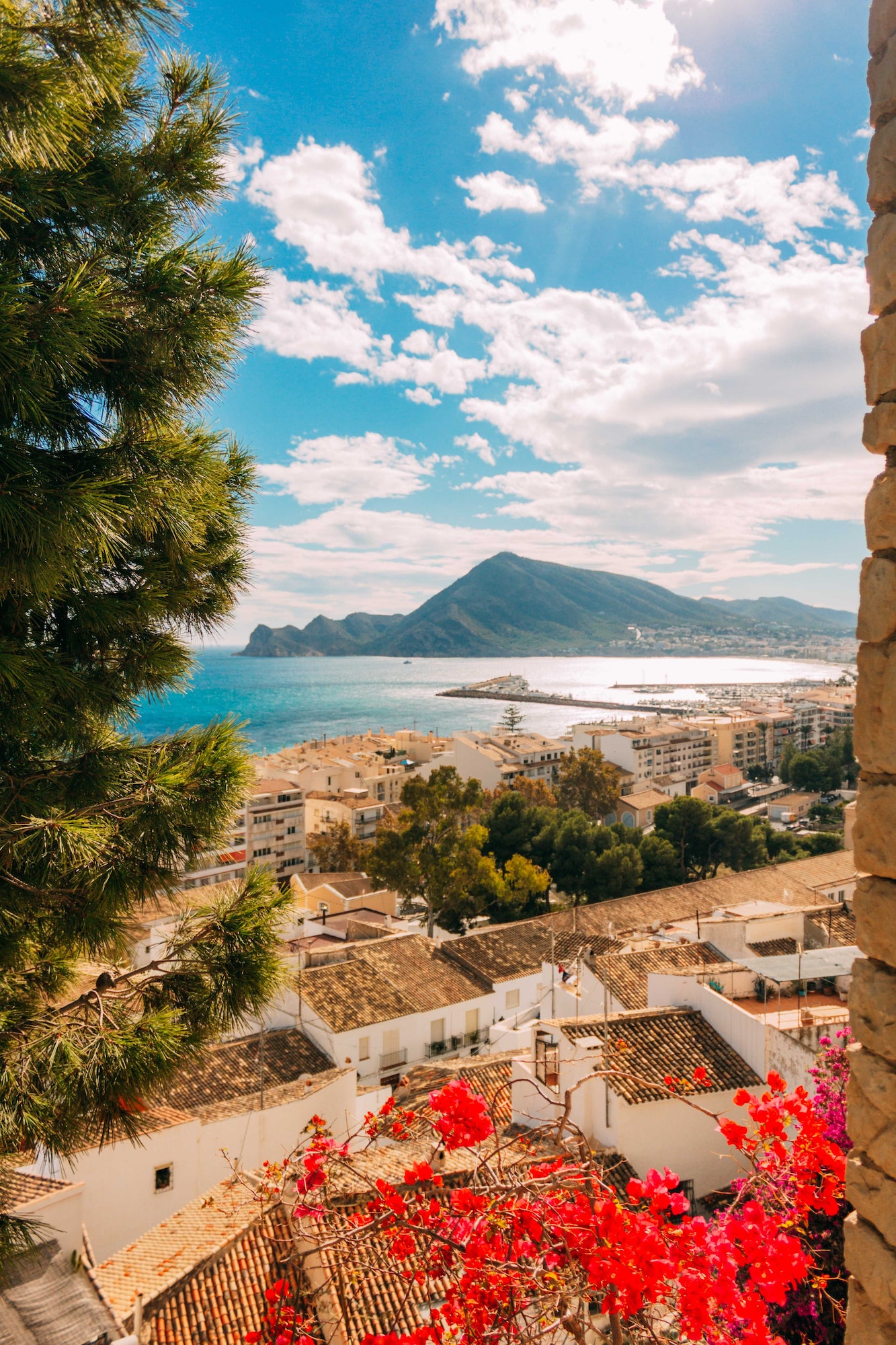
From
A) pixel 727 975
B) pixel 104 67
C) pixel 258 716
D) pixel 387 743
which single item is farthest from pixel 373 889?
pixel 258 716

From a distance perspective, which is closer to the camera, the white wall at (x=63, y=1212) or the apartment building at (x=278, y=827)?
the white wall at (x=63, y=1212)

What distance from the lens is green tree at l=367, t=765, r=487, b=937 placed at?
2316 centimetres

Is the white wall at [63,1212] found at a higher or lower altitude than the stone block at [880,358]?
lower

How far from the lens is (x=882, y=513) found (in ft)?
5.49

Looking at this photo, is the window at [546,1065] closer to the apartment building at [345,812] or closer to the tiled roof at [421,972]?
the tiled roof at [421,972]

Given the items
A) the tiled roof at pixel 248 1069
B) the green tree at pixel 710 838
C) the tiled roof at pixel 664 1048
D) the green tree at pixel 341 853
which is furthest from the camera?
the green tree at pixel 341 853

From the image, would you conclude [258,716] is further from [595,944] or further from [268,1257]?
[268,1257]

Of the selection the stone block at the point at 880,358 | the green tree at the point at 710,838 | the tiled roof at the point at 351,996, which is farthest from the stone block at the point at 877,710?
the green tree at the point at 710,838

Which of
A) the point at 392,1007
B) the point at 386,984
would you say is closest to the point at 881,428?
the point at 392,1007

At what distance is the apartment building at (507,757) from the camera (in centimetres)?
5303

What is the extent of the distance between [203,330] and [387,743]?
70724 mm

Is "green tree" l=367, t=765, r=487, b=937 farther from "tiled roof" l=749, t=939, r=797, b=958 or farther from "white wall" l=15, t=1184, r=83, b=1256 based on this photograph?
"white wall" l=15, t=1184, r=83, b=1256

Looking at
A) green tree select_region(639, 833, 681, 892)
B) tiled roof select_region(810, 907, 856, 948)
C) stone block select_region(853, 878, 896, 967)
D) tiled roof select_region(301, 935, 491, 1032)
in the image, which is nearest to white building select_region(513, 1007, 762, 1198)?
tiled roof select_region(810, 907, 856, 948)

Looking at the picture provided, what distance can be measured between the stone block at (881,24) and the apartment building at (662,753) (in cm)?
5582
